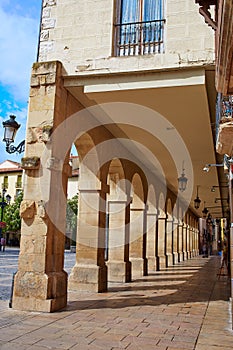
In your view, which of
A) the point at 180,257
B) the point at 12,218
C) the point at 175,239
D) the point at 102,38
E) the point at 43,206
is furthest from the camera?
the point at 12,218

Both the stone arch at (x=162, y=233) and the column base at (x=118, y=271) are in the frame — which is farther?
the stone arch at (x=162, y=233)

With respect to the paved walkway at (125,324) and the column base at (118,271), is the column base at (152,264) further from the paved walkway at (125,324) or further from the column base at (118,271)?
the paved walkway at (125,324)

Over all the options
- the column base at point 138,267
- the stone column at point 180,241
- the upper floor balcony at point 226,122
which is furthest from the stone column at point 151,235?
the upper floor balcony at point 226,122

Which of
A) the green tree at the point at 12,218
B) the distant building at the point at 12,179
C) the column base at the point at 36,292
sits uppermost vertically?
the distant building at the point at 12,179

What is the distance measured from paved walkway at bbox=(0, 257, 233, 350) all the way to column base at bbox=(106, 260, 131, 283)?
6.53 ft

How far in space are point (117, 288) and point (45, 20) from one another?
644cm

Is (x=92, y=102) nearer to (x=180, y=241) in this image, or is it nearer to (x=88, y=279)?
(x=88, y=279)

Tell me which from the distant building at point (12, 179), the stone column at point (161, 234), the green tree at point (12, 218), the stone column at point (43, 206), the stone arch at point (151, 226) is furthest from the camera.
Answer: the distant building at point (12, 179)

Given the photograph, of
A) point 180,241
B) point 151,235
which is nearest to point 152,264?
point 151,235

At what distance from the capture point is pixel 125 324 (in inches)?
229

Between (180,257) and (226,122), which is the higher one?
(226,122)

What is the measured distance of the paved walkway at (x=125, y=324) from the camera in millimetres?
4777

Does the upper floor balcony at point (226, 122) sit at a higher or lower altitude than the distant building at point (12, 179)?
lower

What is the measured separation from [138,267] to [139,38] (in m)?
8.15
